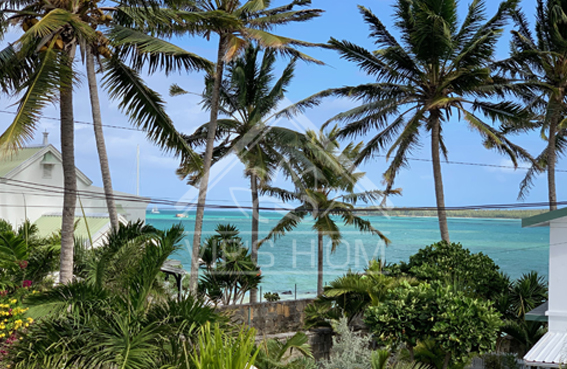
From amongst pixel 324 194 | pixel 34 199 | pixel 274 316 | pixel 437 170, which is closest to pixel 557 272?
A: pixel 437 170

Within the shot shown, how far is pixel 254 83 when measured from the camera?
1903 centimetres

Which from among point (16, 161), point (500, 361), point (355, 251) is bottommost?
point (500, 361)

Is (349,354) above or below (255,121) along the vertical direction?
below

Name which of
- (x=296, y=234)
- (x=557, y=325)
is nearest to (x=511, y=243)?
(x=296, y=234)

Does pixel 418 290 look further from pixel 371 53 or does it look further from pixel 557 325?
pixel 371 53

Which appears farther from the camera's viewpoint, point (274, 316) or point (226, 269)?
point (226, 269)

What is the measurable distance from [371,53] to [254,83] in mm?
4050

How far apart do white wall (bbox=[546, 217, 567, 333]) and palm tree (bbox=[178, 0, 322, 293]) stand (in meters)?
7.80

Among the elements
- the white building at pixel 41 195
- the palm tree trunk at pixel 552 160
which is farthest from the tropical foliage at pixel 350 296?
the white building at pixel 41 195

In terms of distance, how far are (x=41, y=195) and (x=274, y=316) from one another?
13558 mm

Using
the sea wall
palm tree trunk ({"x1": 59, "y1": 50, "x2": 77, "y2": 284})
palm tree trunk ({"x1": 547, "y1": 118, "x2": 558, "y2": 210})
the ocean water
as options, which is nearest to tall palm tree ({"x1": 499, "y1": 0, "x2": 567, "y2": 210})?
palm tree trunk ({"x1": 547, "y1": 118, "x2": 558, "y2": 210})

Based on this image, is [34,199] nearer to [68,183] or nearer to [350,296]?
[68,183]

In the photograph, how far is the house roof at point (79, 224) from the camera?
68.1 feet

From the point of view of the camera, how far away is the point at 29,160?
76.9 feet
